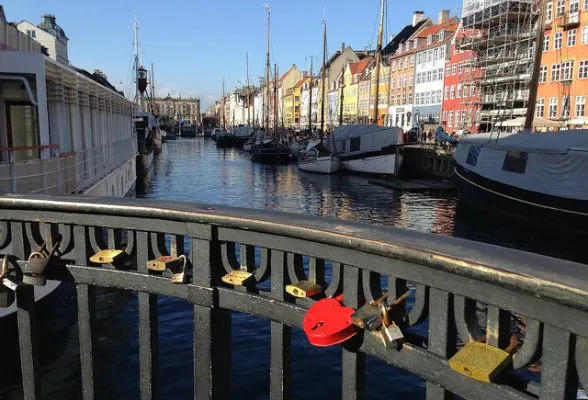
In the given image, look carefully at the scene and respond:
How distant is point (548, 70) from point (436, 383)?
179 feet

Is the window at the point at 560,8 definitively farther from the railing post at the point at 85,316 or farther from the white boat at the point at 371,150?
the railing post at the point at 85,316

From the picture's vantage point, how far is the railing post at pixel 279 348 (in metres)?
2.47

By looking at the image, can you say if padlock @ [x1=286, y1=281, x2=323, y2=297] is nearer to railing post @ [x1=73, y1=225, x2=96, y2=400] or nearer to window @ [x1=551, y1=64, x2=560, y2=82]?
railing post @ [x1=73, y1=225, x2=96, y2=400]

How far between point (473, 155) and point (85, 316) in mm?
28170

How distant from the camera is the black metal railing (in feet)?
5.41

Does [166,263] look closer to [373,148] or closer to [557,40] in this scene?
[373,148]

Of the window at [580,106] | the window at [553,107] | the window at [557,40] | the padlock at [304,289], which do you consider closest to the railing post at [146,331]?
the padlock at [304,289]

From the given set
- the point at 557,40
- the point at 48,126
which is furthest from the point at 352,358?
the point at 557,40

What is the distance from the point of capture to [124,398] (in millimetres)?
7250

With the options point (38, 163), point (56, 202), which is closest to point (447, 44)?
point (38, 163)

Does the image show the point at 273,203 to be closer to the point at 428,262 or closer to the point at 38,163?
the point at 38,163

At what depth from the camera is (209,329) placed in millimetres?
2691

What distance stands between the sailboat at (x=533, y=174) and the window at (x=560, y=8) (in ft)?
78.5

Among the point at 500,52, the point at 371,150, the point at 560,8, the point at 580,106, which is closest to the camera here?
the point at 371,150
